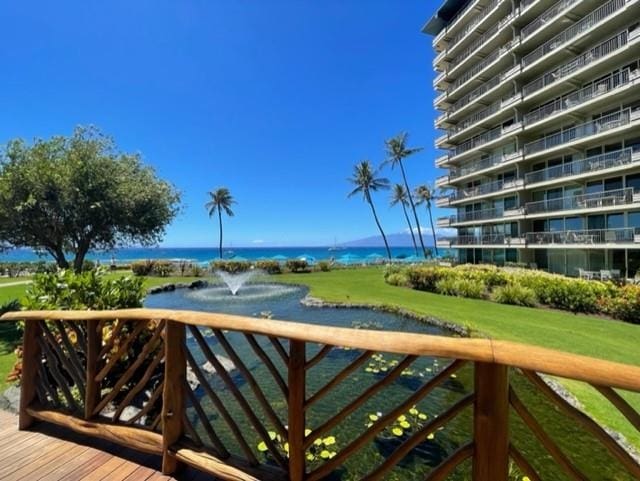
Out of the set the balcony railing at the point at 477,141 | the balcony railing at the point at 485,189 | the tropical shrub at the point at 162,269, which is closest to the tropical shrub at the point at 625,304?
the balcony railing at the point at 485,189

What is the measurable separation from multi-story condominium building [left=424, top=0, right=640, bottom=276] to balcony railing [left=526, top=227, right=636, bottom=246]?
0.06m

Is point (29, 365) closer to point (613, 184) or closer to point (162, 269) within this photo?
point (162, 269)

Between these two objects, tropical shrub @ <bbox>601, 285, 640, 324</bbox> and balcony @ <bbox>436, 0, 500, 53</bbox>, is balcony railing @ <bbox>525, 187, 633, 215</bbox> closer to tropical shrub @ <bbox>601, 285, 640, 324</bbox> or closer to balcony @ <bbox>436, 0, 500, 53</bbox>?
tropical shrub @ <bbox>601, 285, 640, 324</bbox>

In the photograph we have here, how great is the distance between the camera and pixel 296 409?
1.88 meters

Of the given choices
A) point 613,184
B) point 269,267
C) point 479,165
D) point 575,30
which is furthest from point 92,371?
point 479,165

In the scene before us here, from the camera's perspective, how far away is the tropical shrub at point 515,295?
12297mm

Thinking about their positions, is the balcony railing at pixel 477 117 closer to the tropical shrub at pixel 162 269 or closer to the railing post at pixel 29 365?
the tropical shrub at pixel 162 269

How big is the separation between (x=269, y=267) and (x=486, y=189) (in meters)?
18.9

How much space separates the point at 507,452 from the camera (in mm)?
1428

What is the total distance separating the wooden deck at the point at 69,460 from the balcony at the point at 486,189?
26.5m

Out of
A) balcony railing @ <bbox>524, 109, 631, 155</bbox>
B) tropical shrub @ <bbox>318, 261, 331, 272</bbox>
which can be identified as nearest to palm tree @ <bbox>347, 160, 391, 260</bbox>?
tropical shrub @ <bbox>318, 261, 331, 272</bbox>

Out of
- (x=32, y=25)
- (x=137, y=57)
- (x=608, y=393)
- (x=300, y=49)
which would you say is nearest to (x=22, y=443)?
(x=608, y=393)

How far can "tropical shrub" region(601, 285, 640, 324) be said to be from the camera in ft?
32.4

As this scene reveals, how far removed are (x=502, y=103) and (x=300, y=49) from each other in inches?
621
